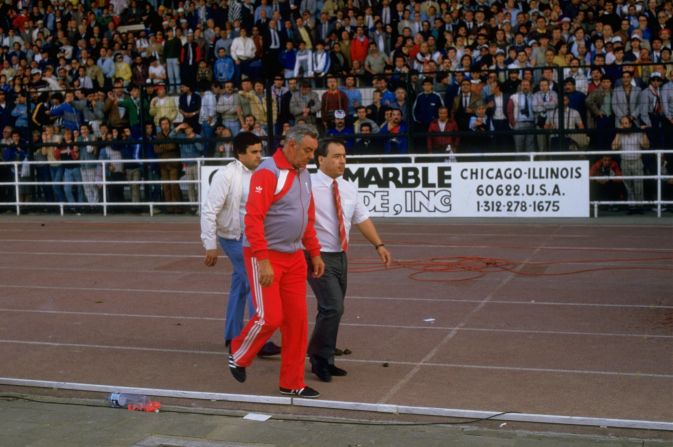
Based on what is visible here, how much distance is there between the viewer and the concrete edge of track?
6420mm

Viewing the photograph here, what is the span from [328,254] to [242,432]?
5.94ft

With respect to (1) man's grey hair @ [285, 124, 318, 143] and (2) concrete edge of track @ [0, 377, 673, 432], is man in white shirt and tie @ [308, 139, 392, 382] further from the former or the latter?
(2) concrete edge of track @ [0, 377, 673, 432]

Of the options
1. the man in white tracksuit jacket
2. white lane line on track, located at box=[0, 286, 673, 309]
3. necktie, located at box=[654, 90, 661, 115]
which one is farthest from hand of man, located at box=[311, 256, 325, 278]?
necktie, located at box=[654, 90, 661, 115]

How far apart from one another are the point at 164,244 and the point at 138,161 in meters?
5.38

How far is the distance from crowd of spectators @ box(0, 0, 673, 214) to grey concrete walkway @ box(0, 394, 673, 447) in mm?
12654

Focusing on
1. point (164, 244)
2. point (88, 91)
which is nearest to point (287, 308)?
point (164, 244)

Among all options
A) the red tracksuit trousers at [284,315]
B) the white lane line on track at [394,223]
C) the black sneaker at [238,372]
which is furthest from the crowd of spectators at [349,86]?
the black sneaker at [238,372]

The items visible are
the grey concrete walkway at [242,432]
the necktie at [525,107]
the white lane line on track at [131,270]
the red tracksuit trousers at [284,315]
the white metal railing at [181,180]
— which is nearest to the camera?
the grey concrete walkway at [242,432]

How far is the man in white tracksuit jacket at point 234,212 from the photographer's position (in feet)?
28.0

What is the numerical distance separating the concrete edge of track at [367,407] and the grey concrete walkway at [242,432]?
83 millimetres

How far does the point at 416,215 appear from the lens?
63.3 ft

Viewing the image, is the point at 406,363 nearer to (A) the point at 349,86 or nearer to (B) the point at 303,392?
(B) the point at 303,392

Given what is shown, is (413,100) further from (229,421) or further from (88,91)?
(229,421)

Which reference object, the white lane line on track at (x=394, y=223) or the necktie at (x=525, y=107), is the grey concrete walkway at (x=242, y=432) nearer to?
the white lane line on track at (x=394, y=223)
